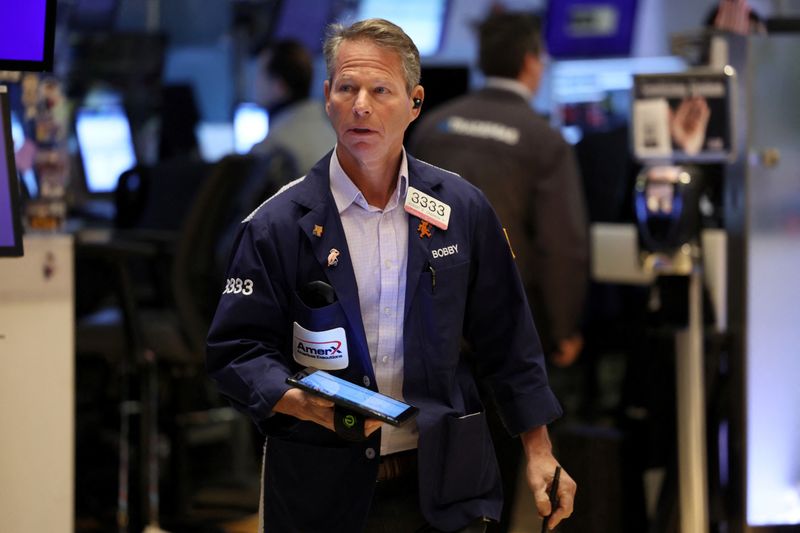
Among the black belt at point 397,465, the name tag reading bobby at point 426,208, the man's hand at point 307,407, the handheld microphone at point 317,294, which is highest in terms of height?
the name tag reading bobby at point 426,208

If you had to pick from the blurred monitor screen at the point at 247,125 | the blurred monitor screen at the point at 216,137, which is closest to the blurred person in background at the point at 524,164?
the blurred monitor screen at the point at 247,125

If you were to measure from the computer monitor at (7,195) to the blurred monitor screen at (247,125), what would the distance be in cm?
508

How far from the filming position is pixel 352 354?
2.05 m

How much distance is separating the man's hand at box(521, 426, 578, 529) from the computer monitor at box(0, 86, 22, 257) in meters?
1.07

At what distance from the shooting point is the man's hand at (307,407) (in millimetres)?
1913

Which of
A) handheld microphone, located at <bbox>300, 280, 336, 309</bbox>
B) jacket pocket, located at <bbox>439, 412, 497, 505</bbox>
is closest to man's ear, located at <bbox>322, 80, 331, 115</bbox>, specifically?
handheld microphone, located at <bbox>300, 280, 336, 309</bbox>

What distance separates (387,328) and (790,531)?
2196 mm

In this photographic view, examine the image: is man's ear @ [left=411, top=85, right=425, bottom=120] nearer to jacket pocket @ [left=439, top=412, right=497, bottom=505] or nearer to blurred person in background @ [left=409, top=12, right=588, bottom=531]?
jacket pocket @ [left=439, top=412, right=497, bottom=505]

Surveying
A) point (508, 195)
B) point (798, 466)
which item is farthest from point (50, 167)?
point (798, 466)

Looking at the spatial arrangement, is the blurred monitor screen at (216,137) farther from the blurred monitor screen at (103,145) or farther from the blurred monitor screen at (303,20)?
the blurred monitor screen at (103,145)

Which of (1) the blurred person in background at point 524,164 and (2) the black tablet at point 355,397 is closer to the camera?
(2) the black tablet at point 355,397

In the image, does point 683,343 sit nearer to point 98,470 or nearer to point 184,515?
point 184,515

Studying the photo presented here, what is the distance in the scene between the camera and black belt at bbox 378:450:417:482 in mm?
2092

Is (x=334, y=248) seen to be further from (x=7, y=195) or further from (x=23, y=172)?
(x=23, y=172)
